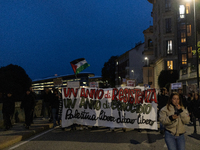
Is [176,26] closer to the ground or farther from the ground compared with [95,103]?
farther from the ground

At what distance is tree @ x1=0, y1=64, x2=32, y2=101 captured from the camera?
7294cm

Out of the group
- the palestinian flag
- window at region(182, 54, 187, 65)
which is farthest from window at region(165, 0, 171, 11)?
the palestinian flag

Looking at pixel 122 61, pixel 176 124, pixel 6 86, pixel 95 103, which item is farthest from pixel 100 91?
pixel 122 61

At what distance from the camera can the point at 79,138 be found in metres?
10.1

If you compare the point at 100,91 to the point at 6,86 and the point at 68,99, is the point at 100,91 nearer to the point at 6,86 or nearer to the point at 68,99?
the point at 68,99

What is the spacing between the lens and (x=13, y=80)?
75812mm

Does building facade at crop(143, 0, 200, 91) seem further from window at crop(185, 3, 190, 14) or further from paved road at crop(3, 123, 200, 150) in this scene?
paved road at crop(3, 123, 200, 150)

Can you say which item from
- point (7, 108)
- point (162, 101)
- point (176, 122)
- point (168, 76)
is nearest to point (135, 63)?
point (168, 76)

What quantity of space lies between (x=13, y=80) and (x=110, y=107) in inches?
2672

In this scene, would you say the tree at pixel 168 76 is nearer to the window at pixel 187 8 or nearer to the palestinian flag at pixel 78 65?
the window at pixel 187 8

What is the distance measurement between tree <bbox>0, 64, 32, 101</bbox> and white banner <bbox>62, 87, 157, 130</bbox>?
61634 mm

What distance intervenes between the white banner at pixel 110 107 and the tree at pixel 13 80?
6163cm

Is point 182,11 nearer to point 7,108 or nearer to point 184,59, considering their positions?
point 184,59

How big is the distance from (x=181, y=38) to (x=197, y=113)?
38.0 m
